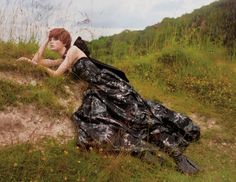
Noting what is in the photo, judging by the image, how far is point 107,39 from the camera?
1462cm

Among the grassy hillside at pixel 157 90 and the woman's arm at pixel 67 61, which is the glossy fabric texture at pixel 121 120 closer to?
the woman's arm at pixel 67 61

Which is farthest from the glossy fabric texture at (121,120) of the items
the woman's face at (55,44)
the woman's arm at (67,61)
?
the woman's face at (55,44)

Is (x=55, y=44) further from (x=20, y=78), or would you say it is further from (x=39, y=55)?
(x=20, y=78)

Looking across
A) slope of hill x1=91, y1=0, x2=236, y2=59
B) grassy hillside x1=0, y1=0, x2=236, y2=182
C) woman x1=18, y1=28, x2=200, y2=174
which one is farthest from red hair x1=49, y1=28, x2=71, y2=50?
slope of hill x1=91, y1=0, x2=236, y2=59

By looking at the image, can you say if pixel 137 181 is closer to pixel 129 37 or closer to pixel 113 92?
pixel 113 92

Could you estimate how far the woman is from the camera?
7945 mm

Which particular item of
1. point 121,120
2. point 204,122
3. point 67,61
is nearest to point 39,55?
point 67,61

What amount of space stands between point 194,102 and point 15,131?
4483mm

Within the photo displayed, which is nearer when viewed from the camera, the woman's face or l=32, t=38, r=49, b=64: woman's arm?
the woman's face

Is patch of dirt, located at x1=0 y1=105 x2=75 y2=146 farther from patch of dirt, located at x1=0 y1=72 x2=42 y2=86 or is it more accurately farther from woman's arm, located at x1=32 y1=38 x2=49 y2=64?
woman's arm, located at x1=32 y1=38 x2=49 y2=64

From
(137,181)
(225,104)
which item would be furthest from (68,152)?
(225,104)

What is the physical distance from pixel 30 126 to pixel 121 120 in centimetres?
139

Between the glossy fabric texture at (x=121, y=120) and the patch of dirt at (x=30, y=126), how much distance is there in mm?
224

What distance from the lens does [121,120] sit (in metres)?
8.47
